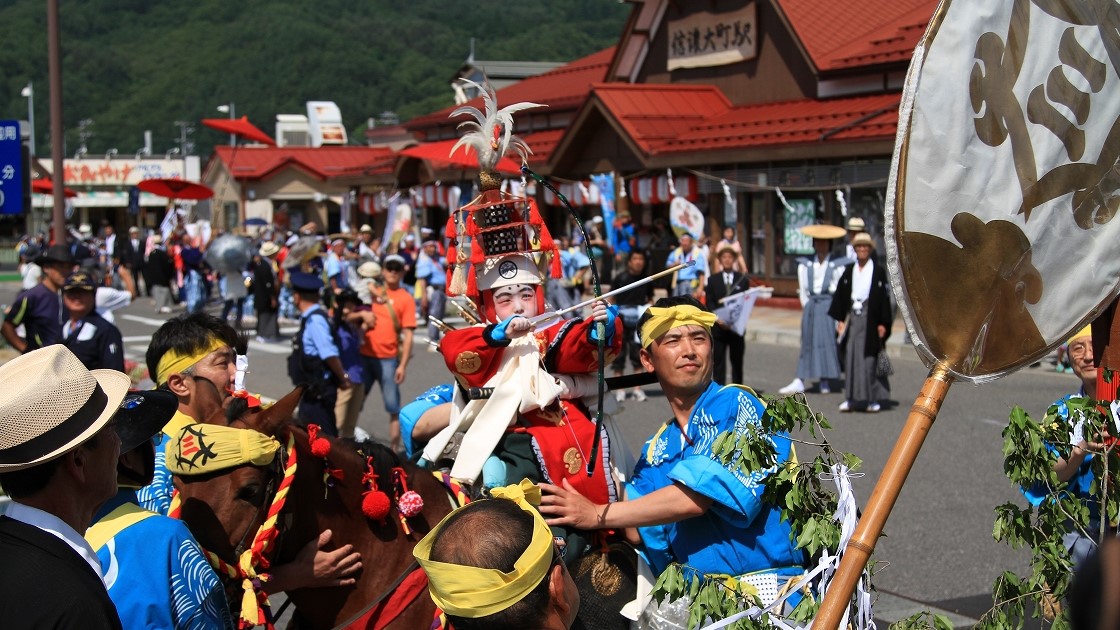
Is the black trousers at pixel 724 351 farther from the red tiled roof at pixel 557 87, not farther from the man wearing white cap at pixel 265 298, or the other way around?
the red tiled roof at pixel 557 87

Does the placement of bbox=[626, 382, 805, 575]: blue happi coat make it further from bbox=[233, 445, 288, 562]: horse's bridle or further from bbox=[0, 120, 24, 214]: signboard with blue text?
bbox=[0, 120, 24, 214]: signboard with blue text

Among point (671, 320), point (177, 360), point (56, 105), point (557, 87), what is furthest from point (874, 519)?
point (557, 87)

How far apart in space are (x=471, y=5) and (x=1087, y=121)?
144229 millimetres

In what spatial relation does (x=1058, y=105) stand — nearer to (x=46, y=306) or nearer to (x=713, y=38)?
(x=46, y=306)

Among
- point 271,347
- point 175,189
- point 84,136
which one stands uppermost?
point 84,136

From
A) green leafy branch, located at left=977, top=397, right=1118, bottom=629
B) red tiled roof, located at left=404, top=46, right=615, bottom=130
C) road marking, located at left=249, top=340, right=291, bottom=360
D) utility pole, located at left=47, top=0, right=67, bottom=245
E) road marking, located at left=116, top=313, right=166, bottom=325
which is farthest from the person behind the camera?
red tiled roof, located at left=404, top=46, right=615, bottom=130

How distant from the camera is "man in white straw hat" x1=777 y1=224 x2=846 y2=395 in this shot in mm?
12969

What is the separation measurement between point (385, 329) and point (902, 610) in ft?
18.2

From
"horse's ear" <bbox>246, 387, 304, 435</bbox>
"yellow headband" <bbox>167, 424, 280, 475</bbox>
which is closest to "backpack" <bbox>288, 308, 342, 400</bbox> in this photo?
"horse's ear" <bbox>246, 387, 304, 435</bbox>

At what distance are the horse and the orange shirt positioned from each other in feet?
20.1

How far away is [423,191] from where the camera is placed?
1280 inches

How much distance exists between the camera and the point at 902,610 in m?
5.95

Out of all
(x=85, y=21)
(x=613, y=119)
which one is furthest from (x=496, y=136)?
(x=85, y=21)

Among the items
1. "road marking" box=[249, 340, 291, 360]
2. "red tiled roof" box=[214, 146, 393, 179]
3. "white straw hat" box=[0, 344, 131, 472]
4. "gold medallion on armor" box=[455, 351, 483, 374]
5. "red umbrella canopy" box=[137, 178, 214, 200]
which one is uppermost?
"red tiled roof" box=[214, 146, 393, 179]
